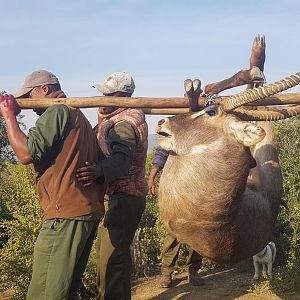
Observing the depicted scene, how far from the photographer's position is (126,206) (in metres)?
5.22

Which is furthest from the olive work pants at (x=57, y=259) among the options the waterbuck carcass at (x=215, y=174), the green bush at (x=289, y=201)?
the green bush at (x=289, y=201)

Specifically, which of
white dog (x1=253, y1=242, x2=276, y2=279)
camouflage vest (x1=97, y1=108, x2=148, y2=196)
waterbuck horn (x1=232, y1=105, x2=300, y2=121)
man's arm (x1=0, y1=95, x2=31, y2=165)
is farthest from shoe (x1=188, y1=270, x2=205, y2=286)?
man's arm (x1=0, y1=95, x2=31, y2=165)

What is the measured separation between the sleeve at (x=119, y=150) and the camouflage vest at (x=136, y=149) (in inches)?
4.3

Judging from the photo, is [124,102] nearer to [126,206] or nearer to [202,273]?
[126,206]

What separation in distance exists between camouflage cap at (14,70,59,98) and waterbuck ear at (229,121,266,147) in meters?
1.61

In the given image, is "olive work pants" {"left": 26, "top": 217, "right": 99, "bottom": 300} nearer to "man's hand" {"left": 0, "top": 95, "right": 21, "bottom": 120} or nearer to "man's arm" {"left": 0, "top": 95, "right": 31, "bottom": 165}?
"man's arm" {"left": 0, "top": 95, "right": 31, "bottom": 165}

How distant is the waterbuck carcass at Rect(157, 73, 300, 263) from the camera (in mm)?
3488

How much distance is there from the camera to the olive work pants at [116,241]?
205 inches

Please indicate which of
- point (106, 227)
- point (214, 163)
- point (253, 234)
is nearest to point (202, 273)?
point (106, 227)

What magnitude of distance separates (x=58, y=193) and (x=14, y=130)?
56 centimetres

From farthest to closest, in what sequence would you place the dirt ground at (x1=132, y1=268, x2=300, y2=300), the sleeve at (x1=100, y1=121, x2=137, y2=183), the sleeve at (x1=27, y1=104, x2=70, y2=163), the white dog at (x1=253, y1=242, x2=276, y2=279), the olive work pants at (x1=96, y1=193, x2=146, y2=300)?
the white dog at (x1=253, y1=242, x2=276, y2=279), the dirt ground at (x1=132, y1=268, x2=300, y2=300), the olive work pants at (x1=96, y1=193, x2=146, y2=300), the sleeve at (x1=100, y1=121, x2=137, y2=183), the sleeve at (x1=27, y1=104, x2=70, y2=163)

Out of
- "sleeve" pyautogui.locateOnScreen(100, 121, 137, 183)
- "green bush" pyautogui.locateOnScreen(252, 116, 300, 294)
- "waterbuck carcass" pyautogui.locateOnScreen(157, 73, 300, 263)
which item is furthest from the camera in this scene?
"green bush" pyautogui.locateOnScreen(252, 116, 300, 294)

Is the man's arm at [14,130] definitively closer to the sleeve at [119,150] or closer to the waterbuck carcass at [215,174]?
the sleeve at [119,150]

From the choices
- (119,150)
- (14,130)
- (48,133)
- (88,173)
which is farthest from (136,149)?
(14,130)
